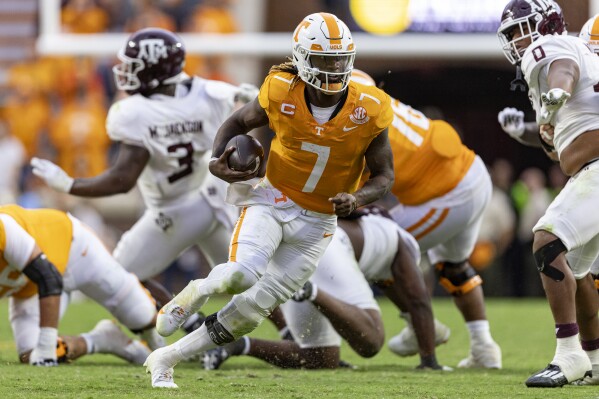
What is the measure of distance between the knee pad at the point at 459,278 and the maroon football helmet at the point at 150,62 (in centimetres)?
223

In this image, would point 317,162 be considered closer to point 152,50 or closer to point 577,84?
point 577,84

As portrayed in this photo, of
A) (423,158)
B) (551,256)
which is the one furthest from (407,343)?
(551,256)

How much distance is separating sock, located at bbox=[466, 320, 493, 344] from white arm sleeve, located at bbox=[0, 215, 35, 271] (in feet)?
9.31

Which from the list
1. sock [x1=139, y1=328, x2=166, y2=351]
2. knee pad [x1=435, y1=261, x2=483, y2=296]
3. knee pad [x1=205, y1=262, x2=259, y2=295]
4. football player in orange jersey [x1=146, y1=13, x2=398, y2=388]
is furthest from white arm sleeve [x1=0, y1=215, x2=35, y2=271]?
knee pad [x1=435, y1=261, x2=483, y2=296]

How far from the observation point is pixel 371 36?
15148 millimetres

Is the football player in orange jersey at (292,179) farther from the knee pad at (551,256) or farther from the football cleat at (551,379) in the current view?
the football cleat at (551,379)

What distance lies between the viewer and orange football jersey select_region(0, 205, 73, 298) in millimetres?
7188

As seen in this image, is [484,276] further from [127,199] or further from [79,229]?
[79,229]

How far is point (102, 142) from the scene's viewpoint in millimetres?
15617

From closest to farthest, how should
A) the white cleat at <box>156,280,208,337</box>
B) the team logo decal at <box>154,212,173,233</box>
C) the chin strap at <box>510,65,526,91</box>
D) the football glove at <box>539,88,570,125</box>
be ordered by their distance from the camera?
the football glove at <box>539,88,570,125</box>
the white cleat at <box>156,280,208,337</box>
the chin strap at <box>510,65,526,91</box>
the team logo decal at <box>154,212,173,233</box>

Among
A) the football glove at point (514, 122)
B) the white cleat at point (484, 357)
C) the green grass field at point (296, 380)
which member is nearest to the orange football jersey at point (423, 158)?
the football glove at point (514, 122)

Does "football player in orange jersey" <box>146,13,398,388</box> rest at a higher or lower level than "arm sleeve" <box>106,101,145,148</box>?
higher

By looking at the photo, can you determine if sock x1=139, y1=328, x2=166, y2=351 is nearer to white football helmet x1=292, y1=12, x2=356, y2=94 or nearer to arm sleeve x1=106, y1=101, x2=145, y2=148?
arm sleeve x1=106, y1=101, x2=145, y2=148

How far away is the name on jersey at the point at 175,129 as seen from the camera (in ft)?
26.0
